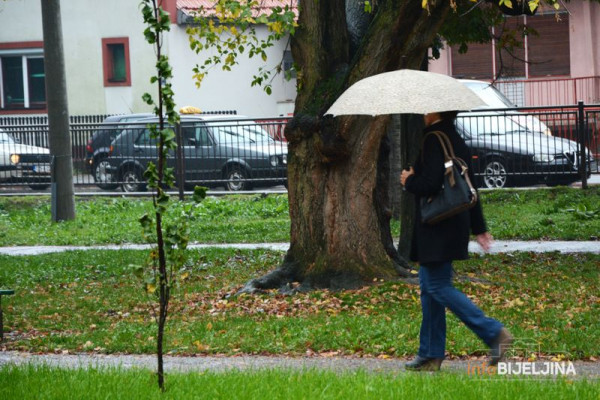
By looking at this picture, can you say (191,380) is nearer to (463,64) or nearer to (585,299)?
(585,299)

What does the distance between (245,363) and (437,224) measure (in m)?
1.88

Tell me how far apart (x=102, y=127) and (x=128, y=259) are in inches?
388

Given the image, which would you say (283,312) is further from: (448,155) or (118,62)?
(118,62)

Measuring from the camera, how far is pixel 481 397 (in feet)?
19.6

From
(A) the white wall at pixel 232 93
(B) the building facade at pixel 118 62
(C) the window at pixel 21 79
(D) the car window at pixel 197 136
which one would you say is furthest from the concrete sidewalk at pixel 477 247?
(C) the window at pixel 21 79

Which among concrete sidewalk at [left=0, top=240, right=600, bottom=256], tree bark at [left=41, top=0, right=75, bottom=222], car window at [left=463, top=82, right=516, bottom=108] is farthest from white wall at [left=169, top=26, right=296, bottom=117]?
concrete sidewalk at [left=0, top=240, right=600, bottom=256]

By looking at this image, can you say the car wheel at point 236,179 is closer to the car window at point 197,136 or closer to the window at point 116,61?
the car window at point 197,136

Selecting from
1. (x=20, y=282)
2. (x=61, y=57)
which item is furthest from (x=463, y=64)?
(x=20, y=282)

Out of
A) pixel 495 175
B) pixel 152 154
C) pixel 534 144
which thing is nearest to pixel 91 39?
pixel 152 154

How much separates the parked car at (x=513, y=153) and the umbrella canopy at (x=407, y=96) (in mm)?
11998

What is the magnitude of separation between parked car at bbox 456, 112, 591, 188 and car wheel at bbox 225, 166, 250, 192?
4728 millimetres

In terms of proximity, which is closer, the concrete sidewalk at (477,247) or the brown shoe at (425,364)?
the brown shoe at (425,364)

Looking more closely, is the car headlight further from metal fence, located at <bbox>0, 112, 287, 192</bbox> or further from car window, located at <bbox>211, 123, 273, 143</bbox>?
car window, located at <bbox>211, 123, 273, 143</bbox>

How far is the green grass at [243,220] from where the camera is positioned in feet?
53.3
